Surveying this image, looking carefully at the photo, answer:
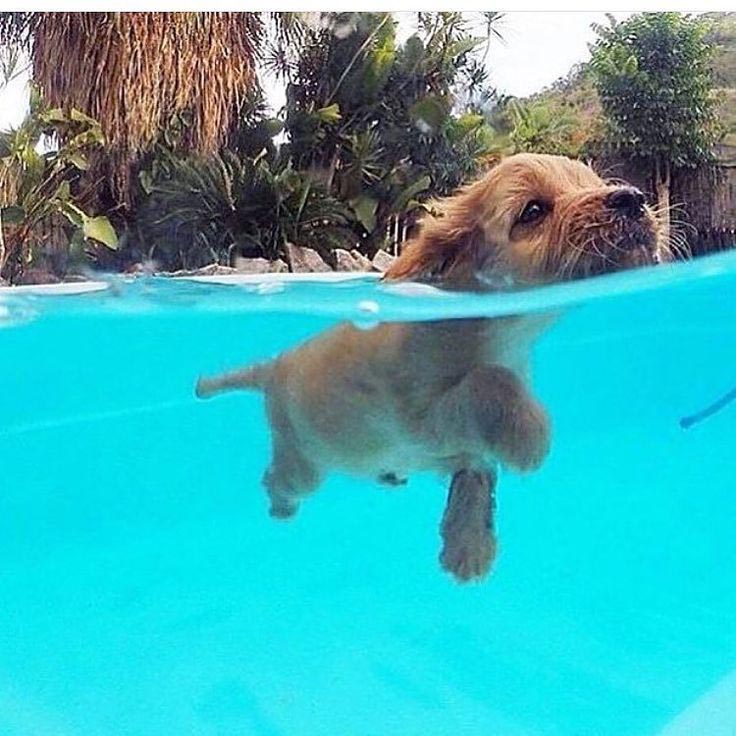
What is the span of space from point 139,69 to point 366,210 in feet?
1.23

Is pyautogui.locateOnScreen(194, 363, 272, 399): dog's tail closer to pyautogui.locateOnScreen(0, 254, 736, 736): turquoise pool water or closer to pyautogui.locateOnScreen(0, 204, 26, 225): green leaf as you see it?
pyautogui.locateOnScreen(0, 254, 736, 736): turquoise pool water

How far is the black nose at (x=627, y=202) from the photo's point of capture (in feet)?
5.02

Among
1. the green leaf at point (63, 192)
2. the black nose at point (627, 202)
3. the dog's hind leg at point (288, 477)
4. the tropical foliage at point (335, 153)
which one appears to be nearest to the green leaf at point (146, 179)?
the tropical foliage at point (335, 153)

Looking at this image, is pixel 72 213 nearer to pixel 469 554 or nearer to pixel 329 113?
pixel 329 113

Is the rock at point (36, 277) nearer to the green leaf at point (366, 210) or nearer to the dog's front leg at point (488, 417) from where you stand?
the green leaf at point (366, 210)

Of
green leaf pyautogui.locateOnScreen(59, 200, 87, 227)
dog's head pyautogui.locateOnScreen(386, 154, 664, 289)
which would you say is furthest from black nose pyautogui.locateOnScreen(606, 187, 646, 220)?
green leaf pyautogui.locateOnScreen(59, 200, 87, 227)

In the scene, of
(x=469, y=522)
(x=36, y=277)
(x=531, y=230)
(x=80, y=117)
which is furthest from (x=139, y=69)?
(x=469, y=522)

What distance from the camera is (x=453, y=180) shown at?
5.10 ft

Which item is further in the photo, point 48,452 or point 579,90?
point 48,452

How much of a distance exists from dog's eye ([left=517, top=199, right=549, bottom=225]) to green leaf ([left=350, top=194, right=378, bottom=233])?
21 cm

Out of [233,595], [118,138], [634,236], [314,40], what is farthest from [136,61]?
[233,595]

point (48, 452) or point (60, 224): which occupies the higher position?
point (60, 224)

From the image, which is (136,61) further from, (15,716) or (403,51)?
(15,716)

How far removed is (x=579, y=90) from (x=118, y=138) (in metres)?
0.68
